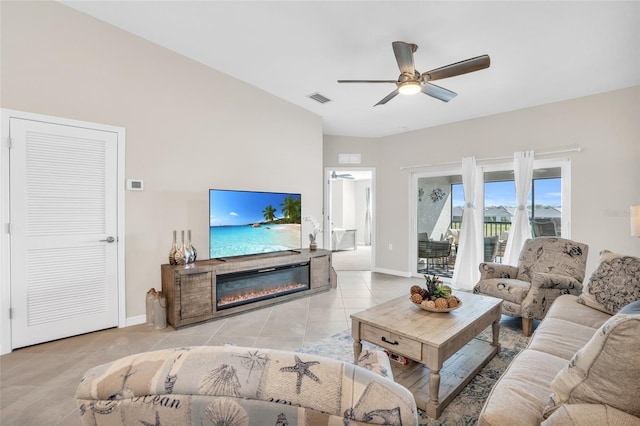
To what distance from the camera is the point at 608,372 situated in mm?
902

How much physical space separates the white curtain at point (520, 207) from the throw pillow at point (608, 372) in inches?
150

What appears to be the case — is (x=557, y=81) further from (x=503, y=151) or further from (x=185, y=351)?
(x=185, y=351)

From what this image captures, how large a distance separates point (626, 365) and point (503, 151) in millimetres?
4342

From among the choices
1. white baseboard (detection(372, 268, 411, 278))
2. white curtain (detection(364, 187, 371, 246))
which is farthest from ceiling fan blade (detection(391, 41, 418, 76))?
white curtain (detection(364, 187, 371, 246))

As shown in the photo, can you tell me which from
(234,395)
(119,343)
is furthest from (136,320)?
(234,395)

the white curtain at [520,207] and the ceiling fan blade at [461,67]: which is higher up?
the ceiling fan blade at [461,67]

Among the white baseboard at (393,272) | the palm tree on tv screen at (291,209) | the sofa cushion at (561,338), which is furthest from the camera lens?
the white baseboard at (393,272)

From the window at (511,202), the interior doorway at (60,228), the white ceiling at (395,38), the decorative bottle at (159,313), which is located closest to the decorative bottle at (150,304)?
the decorative bottle at (159,313)

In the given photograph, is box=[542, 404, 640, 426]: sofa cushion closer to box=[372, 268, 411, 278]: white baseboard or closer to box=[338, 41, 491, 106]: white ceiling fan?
box=[338, 41, 491, 106]: white ceiling fan

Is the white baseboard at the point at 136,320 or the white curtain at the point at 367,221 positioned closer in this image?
the white baseboard at the point at 136,320

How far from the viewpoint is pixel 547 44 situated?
2.73 m

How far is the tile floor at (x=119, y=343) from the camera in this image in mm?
1790

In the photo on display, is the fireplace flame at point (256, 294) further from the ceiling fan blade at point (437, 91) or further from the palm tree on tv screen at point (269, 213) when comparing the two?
the ceiling fan blade at point (437, 91)

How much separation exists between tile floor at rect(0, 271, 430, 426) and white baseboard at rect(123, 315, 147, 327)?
0.22 feet
